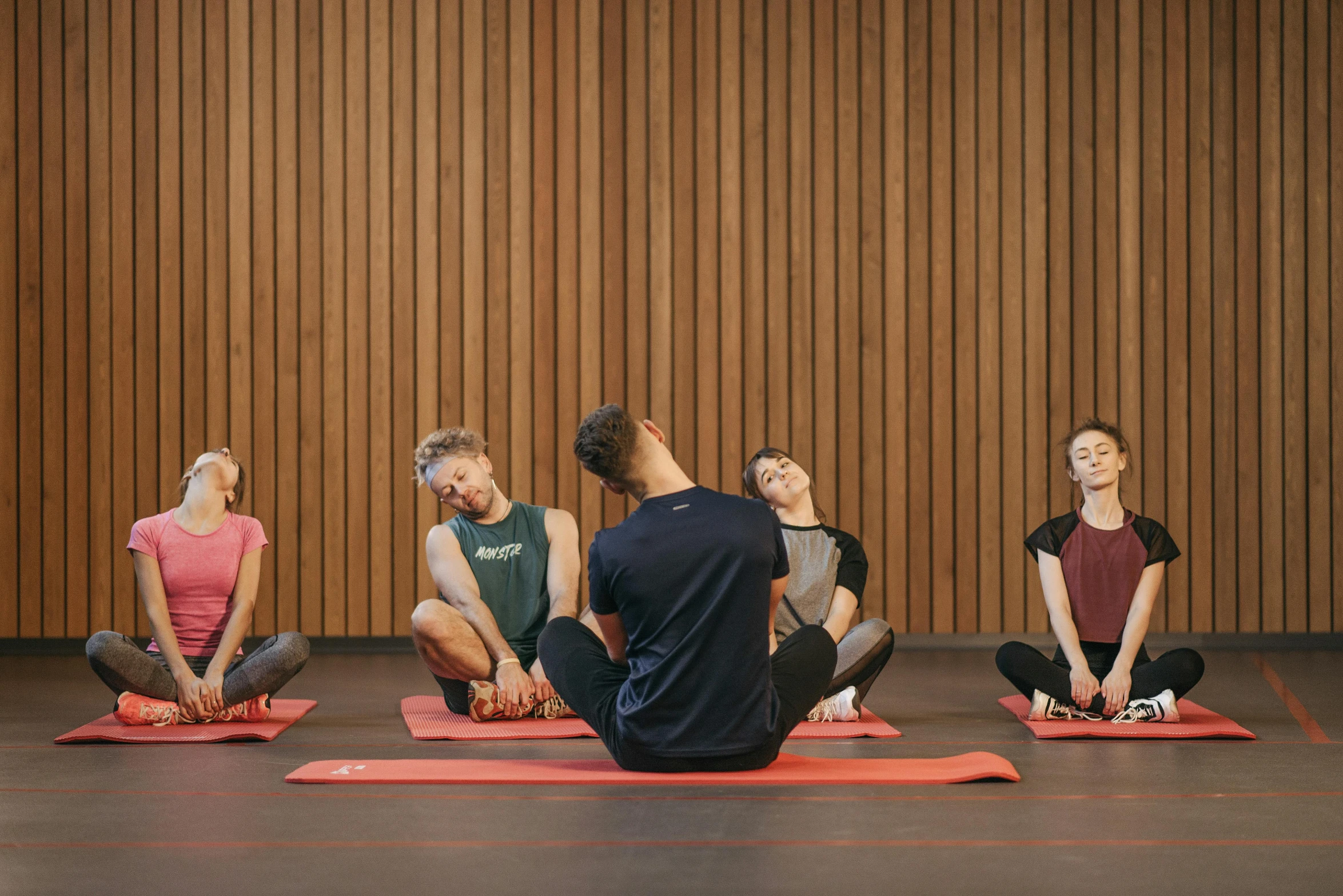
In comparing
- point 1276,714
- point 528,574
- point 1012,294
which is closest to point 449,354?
point 528,574

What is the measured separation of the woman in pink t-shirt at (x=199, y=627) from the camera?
3.76 m

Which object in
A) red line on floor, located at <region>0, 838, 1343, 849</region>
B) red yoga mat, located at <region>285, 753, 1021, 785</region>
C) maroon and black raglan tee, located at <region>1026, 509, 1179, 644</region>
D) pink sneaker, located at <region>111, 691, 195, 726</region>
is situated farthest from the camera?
maroon and black raglan tee, located at <region>1026, 509, 1179, 644</region>

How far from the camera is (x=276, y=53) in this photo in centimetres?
591

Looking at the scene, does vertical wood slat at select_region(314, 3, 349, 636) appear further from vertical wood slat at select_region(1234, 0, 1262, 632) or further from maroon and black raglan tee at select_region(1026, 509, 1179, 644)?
vertical wood slat at select_region(1234, 0, 1262, 632)

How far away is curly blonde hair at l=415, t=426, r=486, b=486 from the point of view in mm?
4031

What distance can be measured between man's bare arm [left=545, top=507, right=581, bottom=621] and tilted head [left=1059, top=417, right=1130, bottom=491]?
162 cm

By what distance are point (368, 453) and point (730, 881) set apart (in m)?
4.13

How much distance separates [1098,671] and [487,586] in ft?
6.40

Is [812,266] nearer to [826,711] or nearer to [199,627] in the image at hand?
[826,711]

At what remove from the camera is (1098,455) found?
13.2ft

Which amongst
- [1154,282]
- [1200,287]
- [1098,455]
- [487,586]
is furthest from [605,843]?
[1200,287]

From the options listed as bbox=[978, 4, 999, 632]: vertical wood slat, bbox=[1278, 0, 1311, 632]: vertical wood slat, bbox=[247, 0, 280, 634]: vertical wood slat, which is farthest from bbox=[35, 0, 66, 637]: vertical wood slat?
bbox=[1278, 0, 1311, 632]: vertical wood slat

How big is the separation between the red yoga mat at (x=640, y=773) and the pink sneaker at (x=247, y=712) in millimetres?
787

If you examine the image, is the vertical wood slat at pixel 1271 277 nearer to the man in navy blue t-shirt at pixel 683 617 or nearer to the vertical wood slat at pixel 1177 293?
the vertical wood slat at pixel 1177 293
